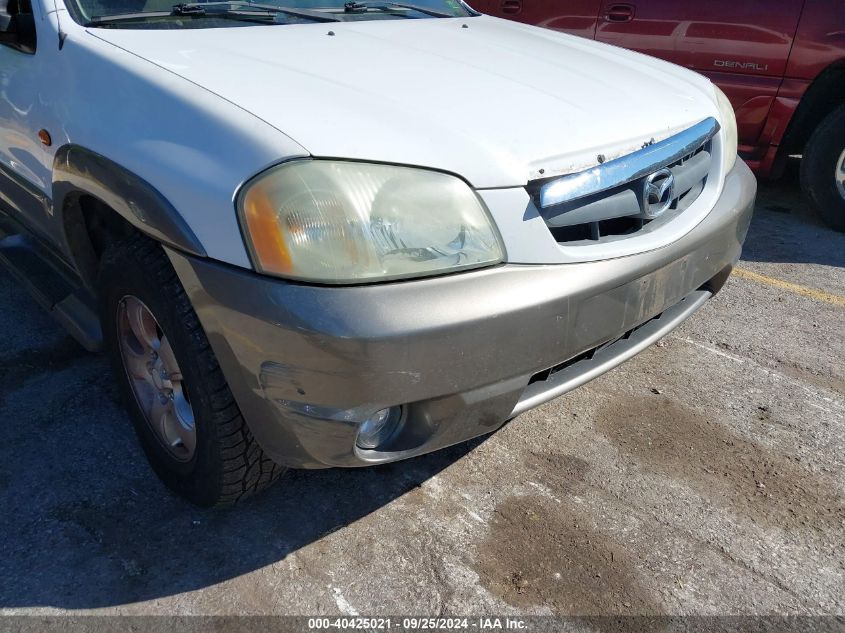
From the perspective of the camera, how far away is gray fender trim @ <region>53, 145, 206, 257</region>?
1857 mm

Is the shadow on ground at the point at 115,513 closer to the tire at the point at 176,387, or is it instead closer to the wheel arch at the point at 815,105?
the tire at the point at 176,387

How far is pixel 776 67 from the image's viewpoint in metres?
4.54

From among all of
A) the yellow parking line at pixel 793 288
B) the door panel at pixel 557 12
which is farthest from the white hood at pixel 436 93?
the door panel at pixel 557 12

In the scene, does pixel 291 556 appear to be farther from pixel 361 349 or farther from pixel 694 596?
pixel 694 596

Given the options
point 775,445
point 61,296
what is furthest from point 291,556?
point 775,445

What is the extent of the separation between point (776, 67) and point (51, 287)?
3.99 meters

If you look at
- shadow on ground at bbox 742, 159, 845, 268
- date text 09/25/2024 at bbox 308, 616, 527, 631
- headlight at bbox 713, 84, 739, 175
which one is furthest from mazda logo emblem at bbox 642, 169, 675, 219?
shadow on ground at bbox 742, 159, 845, 268

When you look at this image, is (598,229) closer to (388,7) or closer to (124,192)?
(124,192)

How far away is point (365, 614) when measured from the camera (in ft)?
6.58

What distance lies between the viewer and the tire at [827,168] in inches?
177

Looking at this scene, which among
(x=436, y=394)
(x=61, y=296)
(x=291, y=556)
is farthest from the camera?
(x=61, y=296)

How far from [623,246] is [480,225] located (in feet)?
1.48

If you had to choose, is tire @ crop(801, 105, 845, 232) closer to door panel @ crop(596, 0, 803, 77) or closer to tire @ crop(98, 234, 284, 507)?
door panel @ crop(596, 0, 803, 77)

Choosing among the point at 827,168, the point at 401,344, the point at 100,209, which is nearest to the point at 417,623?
the point at 401,344
